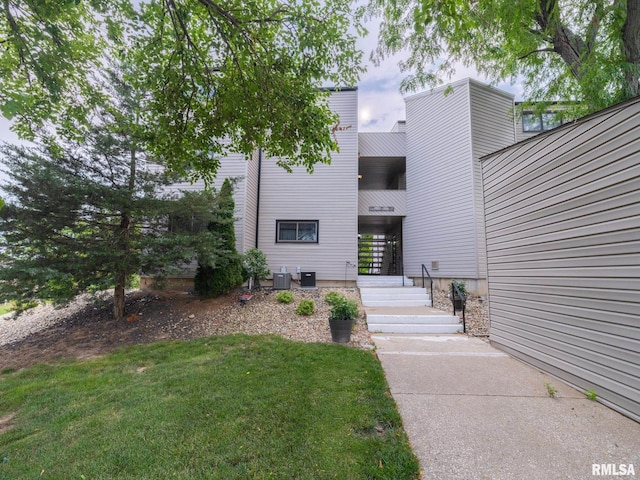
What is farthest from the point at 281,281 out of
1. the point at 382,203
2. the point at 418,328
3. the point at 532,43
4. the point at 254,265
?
the point at 532,43

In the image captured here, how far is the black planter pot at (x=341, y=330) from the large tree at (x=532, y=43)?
427 cm

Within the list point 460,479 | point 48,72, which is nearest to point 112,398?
point 460,479

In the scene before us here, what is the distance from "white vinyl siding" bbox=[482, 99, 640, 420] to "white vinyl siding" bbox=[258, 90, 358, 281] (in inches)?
224

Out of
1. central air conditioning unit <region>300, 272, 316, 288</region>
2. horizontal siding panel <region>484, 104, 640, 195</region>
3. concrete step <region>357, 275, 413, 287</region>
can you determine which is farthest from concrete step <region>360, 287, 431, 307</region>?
horizontal siding panel <region>484, 104, 640, 195</region>

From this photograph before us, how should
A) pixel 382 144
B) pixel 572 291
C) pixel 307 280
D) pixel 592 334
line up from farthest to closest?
pixel 382 144
pixel 307 280
pixel 572 291
pixel 592 334

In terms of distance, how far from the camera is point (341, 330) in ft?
16.5

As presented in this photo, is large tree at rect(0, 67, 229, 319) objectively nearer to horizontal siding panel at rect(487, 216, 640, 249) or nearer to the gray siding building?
the gray siding building

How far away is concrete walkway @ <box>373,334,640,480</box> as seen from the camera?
6.41 ft

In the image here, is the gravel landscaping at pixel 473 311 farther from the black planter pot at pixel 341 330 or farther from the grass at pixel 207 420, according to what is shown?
the grass at pixel 207 420

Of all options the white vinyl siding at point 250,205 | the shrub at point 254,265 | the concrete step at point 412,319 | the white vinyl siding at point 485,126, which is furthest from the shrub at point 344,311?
the white vinyl siding at point 485,126

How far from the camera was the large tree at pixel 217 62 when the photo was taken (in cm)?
349

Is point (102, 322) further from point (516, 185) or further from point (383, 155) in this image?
point (383, 155)

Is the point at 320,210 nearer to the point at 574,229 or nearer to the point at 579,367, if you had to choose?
the point at 574,229

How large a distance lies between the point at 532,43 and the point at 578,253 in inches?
175
